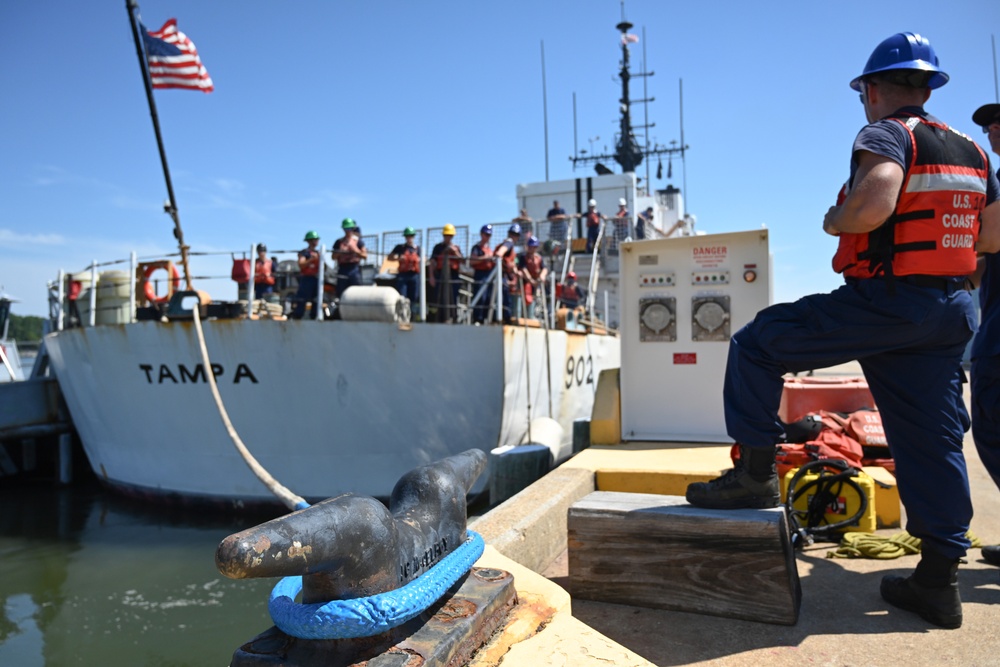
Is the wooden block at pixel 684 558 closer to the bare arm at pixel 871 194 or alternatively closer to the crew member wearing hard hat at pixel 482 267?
the bare arm at pixel 871 194

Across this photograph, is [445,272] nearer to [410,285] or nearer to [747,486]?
[410,285]

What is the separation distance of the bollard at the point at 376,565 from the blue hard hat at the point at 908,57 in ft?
6.66

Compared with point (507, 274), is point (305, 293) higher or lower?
lower

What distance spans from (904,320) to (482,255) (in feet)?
27.4

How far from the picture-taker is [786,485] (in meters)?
3.42

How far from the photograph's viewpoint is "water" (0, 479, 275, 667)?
5422 mm

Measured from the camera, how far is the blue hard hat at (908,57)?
7.80ft

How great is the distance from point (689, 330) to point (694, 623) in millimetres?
3304

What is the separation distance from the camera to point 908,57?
2383 mm

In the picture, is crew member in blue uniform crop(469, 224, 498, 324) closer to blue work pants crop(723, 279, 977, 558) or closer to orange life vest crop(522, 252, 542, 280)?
orange life vest crop(522, 252, 542, 280)

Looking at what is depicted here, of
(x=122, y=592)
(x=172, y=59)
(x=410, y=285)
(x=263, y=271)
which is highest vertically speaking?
(x=172, y=59)

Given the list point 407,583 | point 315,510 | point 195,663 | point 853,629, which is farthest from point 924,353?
point 195,663

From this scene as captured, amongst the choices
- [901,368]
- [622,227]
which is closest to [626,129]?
[622,227]

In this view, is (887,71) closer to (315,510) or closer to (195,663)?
(315,510)
